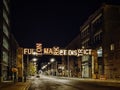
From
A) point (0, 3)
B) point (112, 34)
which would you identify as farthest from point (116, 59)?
point (0, 3)

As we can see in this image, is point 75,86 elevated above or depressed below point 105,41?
below

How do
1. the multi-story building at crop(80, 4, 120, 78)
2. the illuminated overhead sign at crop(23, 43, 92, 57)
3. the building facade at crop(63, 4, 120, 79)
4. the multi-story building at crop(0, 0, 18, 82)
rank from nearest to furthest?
the illuminated overhead sign at crop(23, 43, 92, 57), the multi-story building at crop(0, 0, 18, 82), the building facade at crop(63, 4, 120, 79), the multi-story building at crop(80, 4, 120, 78)

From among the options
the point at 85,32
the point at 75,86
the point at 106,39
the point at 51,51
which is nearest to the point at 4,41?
the point at 51,51

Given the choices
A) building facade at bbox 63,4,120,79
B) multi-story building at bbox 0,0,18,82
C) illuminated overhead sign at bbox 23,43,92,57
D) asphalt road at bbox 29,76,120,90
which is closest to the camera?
asphalt road at bbox 29,76,120,90

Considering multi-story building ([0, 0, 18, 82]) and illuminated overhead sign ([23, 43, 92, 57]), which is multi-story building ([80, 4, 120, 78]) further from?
multi-story building ([0, 0, 18, 82])

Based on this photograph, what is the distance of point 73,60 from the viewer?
138375 mm

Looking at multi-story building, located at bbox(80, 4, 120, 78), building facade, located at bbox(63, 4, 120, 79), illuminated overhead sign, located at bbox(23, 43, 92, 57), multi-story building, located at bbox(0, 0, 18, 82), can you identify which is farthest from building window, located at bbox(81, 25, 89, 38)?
illuminated overhead sign, located at bbox(23, 43, 92, 57)

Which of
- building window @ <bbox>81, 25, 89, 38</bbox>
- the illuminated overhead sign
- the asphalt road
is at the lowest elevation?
the asphalt road

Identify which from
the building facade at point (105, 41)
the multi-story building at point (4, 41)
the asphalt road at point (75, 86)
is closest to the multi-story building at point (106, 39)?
the building facade at point (105, 41)

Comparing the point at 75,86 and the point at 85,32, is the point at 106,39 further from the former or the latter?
the point at 75,86

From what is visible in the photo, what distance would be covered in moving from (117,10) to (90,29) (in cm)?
1833

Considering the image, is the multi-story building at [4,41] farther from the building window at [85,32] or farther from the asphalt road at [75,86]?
the building window at [85,32]

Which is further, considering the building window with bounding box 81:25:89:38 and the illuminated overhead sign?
the building window with bounding box 81:25:89:38

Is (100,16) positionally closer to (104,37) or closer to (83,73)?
(104,37)
